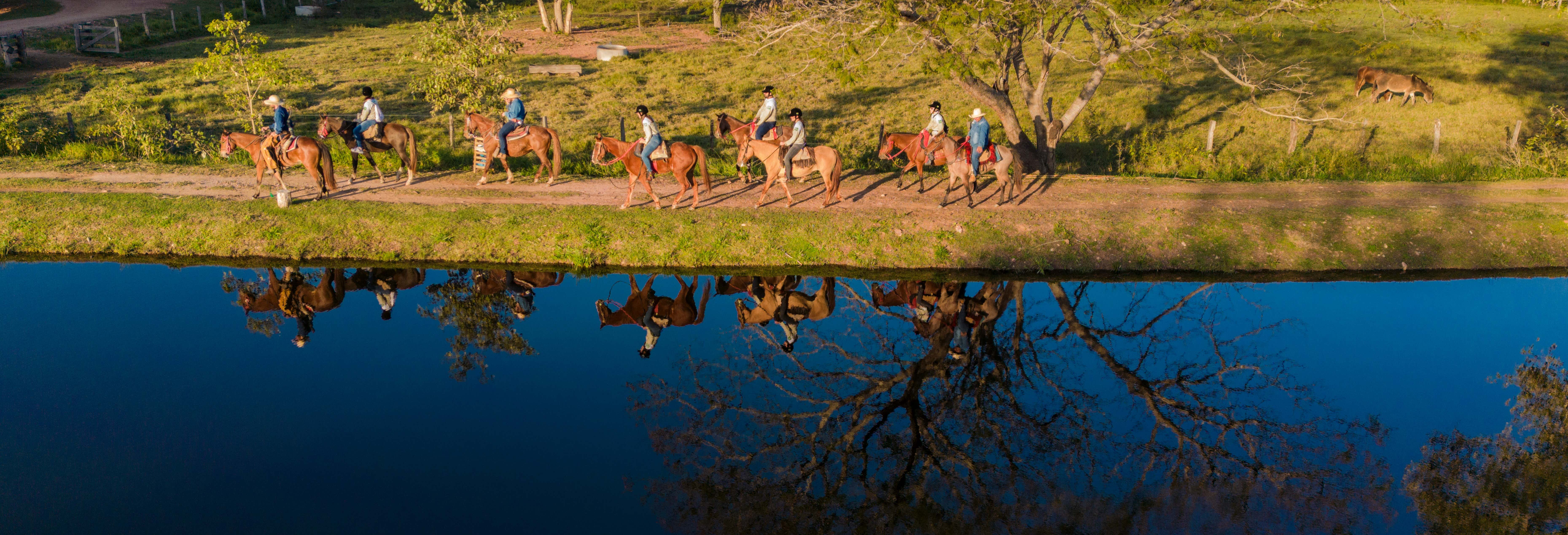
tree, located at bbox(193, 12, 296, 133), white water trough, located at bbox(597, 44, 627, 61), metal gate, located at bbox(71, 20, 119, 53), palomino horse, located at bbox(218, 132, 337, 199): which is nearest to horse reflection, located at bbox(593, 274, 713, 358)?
palomino horse, located at bbox(218, 132, 337, 199)

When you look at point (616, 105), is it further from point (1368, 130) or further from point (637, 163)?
point (1368, 130)

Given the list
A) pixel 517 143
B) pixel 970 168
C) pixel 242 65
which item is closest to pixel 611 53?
pixel 242 65

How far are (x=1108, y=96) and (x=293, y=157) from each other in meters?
25.8

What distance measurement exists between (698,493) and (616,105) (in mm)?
23233

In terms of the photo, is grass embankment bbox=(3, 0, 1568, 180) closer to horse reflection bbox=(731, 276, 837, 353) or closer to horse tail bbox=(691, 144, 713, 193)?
horse tail bbox=(691, 144, 713, 193)

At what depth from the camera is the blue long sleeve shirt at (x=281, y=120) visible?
19.0m

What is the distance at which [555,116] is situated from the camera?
30031 millimetres

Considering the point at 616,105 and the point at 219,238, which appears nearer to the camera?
the point at 219,238

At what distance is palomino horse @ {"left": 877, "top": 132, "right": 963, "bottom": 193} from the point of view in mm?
19781

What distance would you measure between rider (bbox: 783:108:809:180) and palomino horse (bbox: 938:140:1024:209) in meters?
2.96

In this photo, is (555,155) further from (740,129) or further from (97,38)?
(97,38)

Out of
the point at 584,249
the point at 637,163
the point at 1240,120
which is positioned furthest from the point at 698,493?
the point at 1240,120

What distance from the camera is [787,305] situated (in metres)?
15.6

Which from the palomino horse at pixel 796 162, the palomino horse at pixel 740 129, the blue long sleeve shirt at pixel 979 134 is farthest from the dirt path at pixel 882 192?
the blue long sleeve shirt at pixel 979 134
